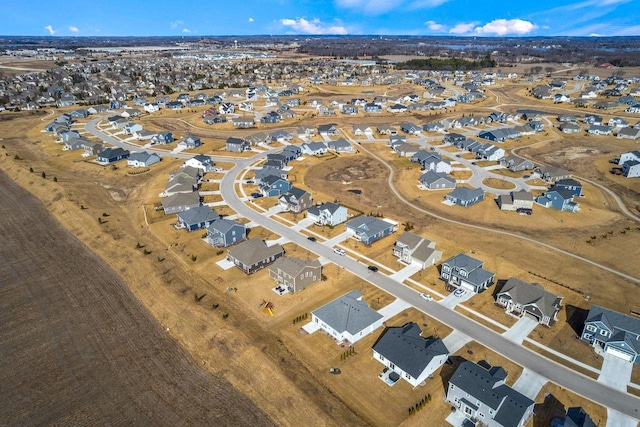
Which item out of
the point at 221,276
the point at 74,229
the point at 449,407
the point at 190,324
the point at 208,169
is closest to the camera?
the point at 449,407

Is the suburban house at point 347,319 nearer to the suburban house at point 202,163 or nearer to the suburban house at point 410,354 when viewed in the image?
the suburban house at point 410,354

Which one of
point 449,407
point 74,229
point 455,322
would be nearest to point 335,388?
point 449,407

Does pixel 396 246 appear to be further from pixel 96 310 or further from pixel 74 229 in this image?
pixel 74 229

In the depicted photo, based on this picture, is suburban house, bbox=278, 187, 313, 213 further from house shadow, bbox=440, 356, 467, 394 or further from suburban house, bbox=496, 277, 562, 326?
house shadow, bbox=440, 356, 467, 394

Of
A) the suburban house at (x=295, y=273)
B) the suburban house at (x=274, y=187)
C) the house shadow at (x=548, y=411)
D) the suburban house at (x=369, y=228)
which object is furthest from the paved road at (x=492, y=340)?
the suburban house at (x=274, y=187)

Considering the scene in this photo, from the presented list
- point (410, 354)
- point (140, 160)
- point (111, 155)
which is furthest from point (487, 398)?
point (111, 155)
